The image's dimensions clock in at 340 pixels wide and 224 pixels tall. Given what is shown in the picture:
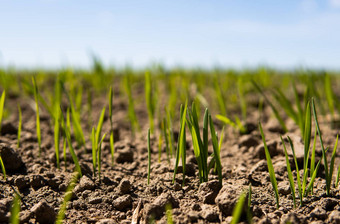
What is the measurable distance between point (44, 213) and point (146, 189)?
40 centimetres

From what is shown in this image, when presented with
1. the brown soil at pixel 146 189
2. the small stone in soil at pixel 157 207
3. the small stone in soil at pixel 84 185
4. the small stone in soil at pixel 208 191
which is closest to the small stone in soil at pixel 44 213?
the brown soil at pixel 146 189

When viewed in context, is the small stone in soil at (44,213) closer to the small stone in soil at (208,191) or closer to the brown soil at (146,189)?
the brown soil at (146,189)

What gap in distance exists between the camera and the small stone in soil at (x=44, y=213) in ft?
3.32

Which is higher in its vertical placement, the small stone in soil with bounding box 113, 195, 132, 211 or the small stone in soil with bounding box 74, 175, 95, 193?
the small stone in soil with bounding box 74, 175, 95, 193

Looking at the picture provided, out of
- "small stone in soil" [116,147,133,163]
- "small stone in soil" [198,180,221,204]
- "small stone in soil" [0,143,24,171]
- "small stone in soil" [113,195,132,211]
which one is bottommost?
"small stone in soil" [113,195,132,211]

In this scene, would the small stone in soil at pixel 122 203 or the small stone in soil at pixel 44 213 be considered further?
the small stone in soil at pixel 122 203

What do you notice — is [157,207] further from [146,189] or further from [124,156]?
[124,156]

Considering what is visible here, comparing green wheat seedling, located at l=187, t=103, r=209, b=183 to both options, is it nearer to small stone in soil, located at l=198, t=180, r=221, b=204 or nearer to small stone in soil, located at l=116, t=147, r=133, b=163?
small stone in soil, located at l=198, t=180, r=221, b=204

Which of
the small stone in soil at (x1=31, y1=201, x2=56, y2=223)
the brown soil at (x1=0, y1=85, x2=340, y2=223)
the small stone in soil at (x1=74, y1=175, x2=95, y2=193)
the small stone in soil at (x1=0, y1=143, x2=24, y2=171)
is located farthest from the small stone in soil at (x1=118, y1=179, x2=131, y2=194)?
the small stone in soil at (x1=0, y1=143, x2=24, y2=171)

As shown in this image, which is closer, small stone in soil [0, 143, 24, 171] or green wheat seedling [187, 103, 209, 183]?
green wheat seedling [187, 103, 209, 183]

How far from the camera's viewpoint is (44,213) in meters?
1.01

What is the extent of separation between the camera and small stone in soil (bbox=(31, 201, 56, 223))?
3.32 feet

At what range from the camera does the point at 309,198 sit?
3.76ft

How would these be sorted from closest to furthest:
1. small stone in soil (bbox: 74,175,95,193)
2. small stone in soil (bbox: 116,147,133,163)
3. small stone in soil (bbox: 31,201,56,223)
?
small stone in soil (bbox: 31,201,56,223)
small stone in soil (bbox: 74,175,95,193)
small stone in soil (bbox: 116,147,133,163)
